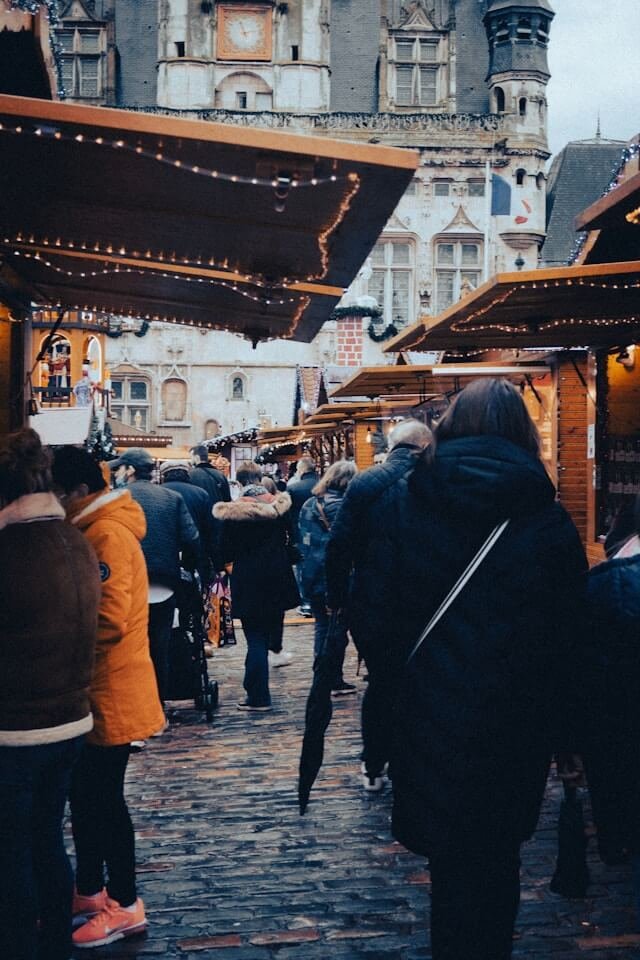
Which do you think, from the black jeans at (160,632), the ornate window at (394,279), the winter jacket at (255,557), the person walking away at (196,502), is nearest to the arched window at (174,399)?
the ornate window at (394,279)

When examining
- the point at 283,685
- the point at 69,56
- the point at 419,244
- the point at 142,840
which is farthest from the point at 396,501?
the point at 69,56

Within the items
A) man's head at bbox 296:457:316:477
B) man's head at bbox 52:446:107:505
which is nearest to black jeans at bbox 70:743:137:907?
man's head at bbox 52:446:107:505

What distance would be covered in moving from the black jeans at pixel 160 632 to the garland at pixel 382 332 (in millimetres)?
26750

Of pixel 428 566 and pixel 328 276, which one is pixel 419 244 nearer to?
pixel 328 276

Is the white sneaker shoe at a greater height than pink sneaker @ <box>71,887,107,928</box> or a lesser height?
lesser

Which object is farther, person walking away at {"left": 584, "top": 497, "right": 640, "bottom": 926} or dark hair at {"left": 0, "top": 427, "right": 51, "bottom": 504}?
dark hair at {"left": 0, "top": 427, "right": 51, "bottom": 504}

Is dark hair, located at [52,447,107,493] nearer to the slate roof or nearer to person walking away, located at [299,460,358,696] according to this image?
person walking away, located at [299,460,358,696]

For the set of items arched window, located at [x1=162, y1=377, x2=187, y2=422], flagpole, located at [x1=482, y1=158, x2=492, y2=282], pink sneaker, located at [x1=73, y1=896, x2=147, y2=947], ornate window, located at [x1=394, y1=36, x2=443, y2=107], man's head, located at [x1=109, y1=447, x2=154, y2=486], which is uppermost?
ornate window, located at [x1=394, y1=36, x2=443, y2=107]

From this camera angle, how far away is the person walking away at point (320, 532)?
7.68 metres

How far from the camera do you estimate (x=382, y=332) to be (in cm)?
3350

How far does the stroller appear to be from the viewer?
7.23m

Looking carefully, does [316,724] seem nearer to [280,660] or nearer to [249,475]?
[249,475]

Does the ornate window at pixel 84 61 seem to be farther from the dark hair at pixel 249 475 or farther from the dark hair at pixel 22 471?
the dark hair at pixel 22 471

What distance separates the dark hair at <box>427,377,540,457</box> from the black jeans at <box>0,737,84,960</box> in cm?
143
